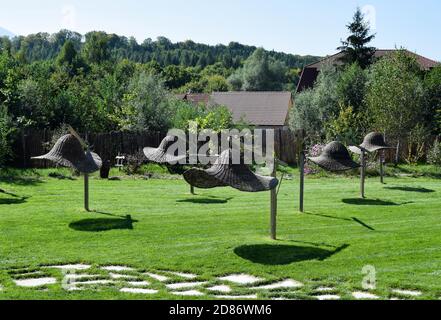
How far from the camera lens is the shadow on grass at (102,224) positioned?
13495 mm

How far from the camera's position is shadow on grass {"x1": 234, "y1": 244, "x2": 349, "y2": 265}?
35.0ft

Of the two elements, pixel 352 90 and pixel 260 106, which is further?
pixel 260 106

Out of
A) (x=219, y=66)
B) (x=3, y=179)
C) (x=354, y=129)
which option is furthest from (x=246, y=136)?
(x=219, y=66)

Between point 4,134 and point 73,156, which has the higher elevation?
point 4,134

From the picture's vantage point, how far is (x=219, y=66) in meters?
136

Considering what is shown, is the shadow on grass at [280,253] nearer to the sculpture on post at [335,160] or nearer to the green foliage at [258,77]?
the sculpture on post at [335,160]

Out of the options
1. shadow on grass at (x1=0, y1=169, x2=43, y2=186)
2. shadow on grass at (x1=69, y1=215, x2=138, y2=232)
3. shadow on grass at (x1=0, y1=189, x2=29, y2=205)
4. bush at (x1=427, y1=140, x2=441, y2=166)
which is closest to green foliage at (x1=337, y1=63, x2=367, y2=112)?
bush at (x1=427, y1=140, x2=441, y2=166)

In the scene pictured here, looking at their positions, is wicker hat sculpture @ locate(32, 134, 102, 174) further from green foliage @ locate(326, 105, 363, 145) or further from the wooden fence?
green foliage @ locate(326, 105, 363, 145)

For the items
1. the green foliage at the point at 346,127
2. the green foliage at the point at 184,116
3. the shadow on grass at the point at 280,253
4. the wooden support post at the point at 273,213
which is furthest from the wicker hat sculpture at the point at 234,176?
the green foliage at the point at 346,127

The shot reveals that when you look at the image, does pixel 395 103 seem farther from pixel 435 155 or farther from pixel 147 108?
pixel 147 108

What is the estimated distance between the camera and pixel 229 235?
12.9 metres

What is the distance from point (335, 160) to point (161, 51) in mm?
155141

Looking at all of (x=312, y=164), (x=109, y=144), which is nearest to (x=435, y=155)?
(x=312, y=164)
